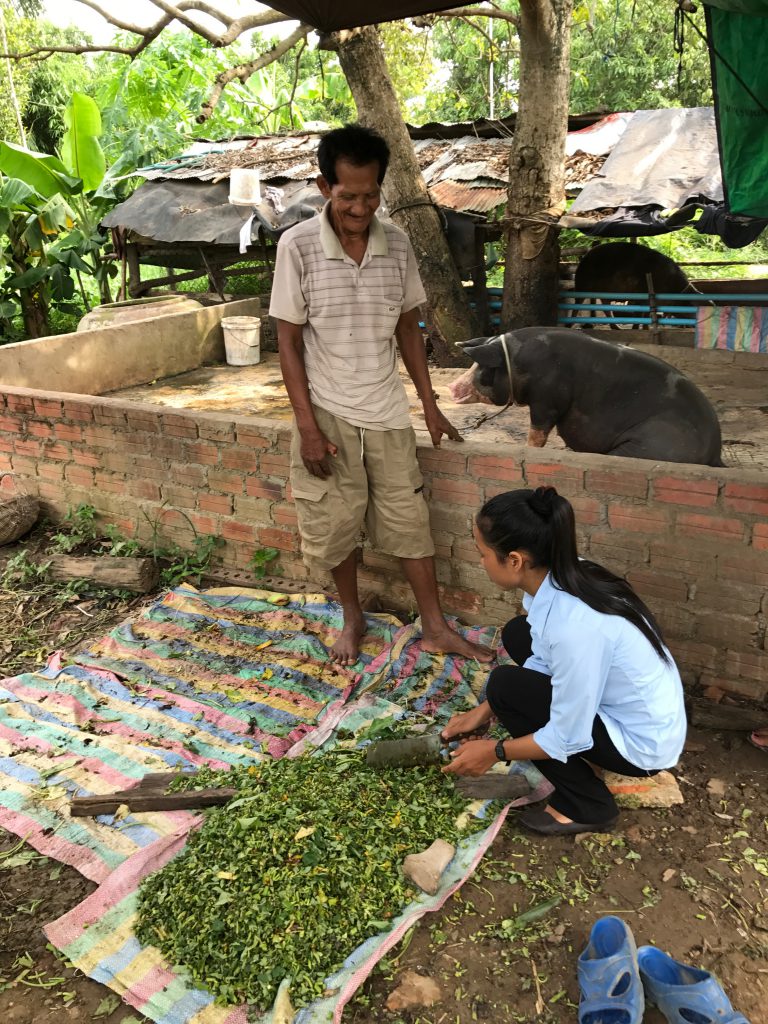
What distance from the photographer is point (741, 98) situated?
3.41m

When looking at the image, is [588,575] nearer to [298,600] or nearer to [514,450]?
[514,450]

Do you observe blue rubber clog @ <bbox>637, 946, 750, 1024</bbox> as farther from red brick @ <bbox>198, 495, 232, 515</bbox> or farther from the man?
red brick @ <bbox>198, 495, 232, 515</bbox>

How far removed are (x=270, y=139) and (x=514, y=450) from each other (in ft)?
30.9

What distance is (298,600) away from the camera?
4.00 m

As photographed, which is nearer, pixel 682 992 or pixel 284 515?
pixel 682 992

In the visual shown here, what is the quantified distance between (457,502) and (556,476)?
1.65ft

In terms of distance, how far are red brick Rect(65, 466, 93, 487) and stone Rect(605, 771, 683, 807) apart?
138 inches

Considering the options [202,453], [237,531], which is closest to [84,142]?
[202,453]

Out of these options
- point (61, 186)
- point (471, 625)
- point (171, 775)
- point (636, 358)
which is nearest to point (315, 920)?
point (171, 775)

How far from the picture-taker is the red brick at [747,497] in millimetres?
2783

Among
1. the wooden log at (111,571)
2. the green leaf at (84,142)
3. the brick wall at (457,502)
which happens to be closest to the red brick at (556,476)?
the brick wall at (457,502)

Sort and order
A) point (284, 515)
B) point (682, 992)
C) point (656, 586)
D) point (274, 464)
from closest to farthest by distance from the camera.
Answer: point (682, 992) → point (656, 586) → point (274, 464) → point (284, 515)

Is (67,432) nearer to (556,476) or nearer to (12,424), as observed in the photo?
(12,424)

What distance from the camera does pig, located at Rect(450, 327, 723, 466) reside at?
3.65m
